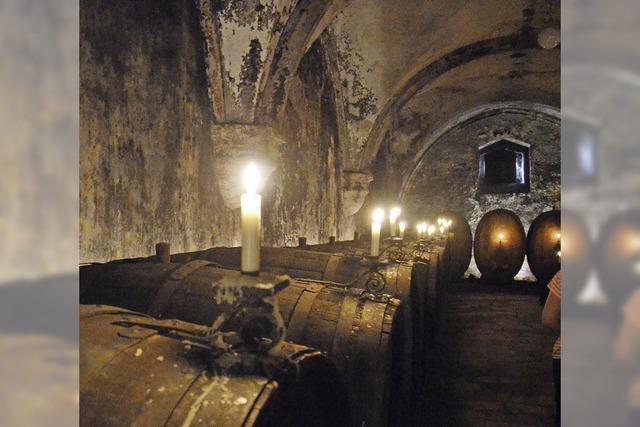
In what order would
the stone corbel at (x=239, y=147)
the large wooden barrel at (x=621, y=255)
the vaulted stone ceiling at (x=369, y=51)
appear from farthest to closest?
the stone corbel at (x=239, y=147) < the vaulted stone ceiling at (x=369, y=51) < the large wooden barrel at (x=621, y=255)

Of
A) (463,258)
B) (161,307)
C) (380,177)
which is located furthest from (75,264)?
(463,258)

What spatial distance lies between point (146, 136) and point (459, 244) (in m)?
9.57

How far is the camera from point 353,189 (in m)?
8.88

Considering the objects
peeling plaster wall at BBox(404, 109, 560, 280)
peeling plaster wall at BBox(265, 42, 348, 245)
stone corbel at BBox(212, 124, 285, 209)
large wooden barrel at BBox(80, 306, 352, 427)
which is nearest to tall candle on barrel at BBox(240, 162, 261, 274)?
large wooden barrel at BBox(80, 306, 352, 427)

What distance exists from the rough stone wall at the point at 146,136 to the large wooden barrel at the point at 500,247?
22.3 ft

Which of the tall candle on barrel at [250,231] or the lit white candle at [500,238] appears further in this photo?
the lit white candle at [500,238]

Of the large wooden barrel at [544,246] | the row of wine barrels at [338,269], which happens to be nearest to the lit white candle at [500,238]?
the large wooden barrel at [544,246]

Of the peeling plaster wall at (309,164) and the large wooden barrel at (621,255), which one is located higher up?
the peeling plaster wall at (309,164)

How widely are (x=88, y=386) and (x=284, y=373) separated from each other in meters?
0.51

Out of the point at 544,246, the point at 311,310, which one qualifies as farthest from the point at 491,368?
the point at 544,246

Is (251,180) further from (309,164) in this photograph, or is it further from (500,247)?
(500,247)

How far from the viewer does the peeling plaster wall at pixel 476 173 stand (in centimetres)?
1248

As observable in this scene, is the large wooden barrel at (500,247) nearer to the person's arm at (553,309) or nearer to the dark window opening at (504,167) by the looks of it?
the dark window opening at (504,167)

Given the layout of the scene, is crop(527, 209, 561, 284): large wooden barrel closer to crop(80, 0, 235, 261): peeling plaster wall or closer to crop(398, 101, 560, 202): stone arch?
crop(398, 101, 560, 202): stone arch
